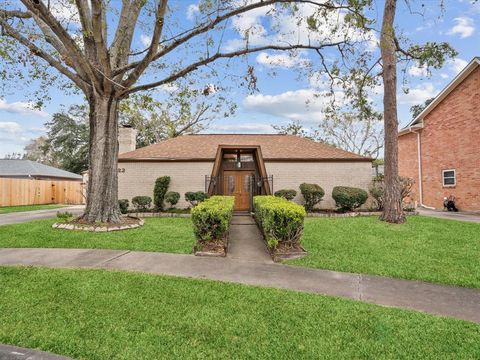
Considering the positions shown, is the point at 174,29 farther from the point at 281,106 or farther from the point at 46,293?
the point at 281,106

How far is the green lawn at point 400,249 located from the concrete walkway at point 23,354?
4684 millimetres

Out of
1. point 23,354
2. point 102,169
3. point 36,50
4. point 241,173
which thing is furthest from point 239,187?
point 23,354

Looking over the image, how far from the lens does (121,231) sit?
995 cm

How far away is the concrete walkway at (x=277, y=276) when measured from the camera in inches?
177

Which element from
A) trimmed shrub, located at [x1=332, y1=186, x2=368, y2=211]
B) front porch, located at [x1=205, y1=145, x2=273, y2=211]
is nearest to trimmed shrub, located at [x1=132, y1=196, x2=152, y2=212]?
front porch, located at [x1=205, y1=145, x2=273, y2=211]

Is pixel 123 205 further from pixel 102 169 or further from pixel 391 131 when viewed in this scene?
pixel 391 131

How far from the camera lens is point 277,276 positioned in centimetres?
562

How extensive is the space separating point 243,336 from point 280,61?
10.3 metres

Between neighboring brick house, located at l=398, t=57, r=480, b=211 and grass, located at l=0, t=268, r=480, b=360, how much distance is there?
50.7 feet

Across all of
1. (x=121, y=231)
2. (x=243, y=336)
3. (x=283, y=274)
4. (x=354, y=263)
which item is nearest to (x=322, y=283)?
(x=283, y=274)

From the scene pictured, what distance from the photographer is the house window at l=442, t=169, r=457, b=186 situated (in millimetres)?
16953

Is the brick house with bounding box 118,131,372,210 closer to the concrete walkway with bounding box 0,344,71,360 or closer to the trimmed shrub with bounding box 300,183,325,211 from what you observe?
the trimmed shrub with bounding box 300,183,325,211

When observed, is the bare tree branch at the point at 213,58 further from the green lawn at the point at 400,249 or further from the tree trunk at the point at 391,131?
the green lawn at the point at 400,249

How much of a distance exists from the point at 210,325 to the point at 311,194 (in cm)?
1242
